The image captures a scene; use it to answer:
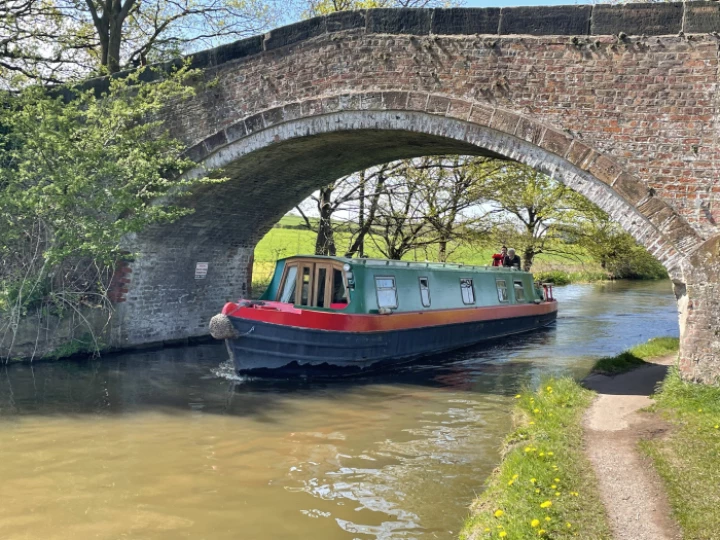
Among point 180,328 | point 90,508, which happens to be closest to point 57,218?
point 180,328

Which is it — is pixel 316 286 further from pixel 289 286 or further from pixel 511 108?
pixel 511 108

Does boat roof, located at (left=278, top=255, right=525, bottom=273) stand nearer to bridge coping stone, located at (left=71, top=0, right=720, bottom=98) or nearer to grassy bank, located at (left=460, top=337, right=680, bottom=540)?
bridge coping stone, located at (left=71, top=0, right=720, bottom=98)

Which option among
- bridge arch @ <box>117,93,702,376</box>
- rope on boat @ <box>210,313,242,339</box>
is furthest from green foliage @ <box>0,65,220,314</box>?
rope on boat @ <box>210,313,242,339</box>

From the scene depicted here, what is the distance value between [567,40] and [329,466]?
5.51 metres

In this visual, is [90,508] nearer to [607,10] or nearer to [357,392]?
[357,392]

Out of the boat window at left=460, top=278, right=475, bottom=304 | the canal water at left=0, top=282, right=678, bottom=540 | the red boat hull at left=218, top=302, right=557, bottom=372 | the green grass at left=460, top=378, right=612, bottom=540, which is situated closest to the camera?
the green grass at left=460, top=378, right=612, bottom=540

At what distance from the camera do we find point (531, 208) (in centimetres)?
2022

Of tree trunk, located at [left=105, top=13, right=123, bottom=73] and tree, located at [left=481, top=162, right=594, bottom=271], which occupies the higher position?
tree trunk, located at [left=105, top=13, right=123, bottom=73]

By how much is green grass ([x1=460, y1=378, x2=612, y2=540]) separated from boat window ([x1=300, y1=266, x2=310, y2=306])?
4.57 meters

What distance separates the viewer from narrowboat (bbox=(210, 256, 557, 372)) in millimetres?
9250

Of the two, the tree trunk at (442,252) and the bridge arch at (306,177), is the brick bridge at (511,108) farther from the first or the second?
the tree trunk at (442,252)

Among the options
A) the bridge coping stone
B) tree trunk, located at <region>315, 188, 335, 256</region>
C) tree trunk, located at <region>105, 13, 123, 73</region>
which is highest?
tree trunk, located at <region>105, 13, 123, 73</region>

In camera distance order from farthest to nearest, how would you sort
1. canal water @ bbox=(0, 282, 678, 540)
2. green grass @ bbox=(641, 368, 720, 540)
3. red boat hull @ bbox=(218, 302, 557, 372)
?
red boat hull @ bbox=(218, 302, 557, 372) → canal water @ bbox=(0, 282, 678, 540) → green grass @ bbox=(641, 368, 720, 540)

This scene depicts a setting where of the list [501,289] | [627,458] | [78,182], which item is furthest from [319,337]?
[501,289]
